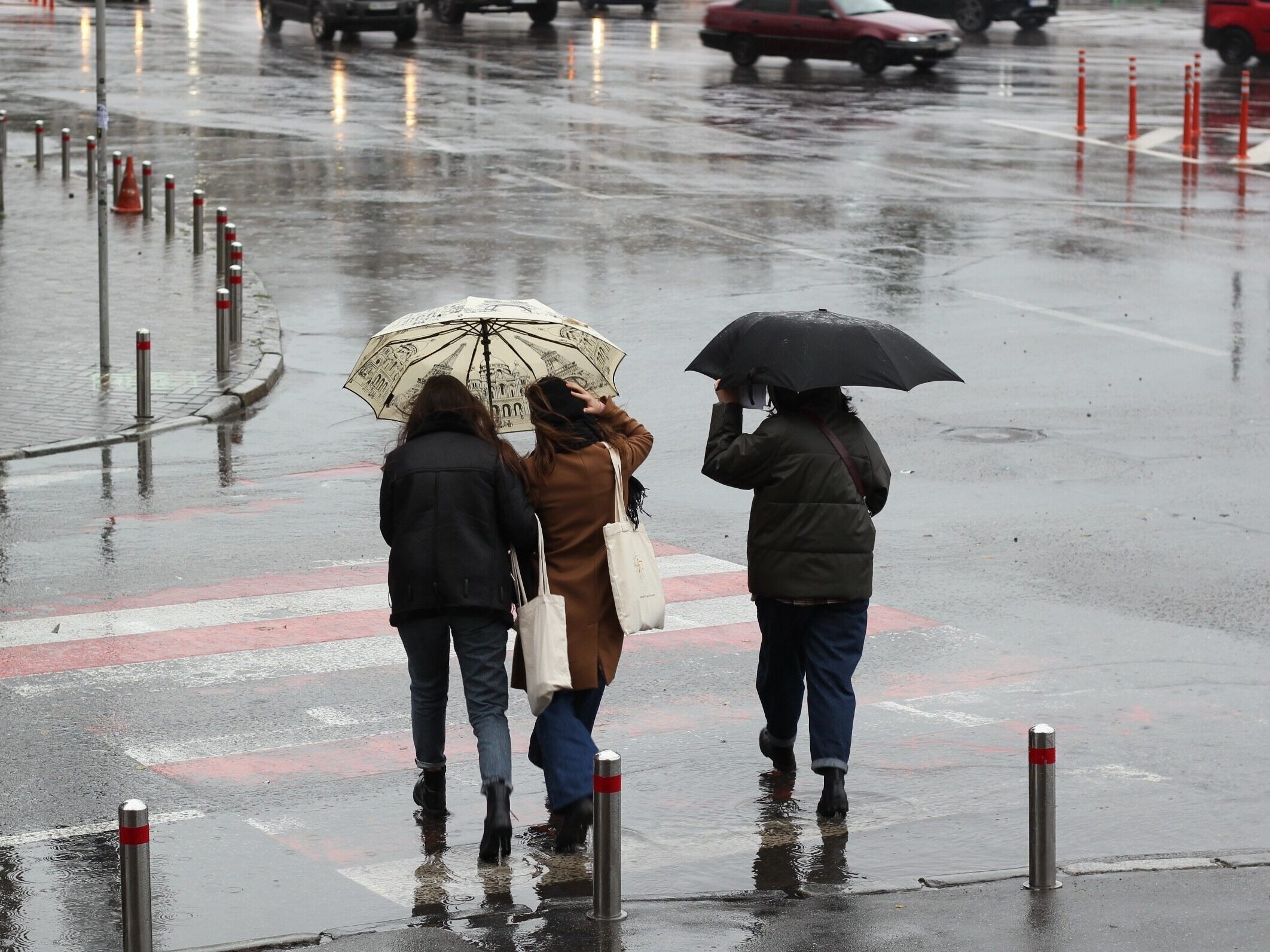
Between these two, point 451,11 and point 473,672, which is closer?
point 473,672

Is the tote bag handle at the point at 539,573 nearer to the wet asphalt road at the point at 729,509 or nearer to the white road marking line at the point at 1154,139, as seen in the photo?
the wet asphalt road at the point at 729,509

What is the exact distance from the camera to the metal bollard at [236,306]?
1597 cm

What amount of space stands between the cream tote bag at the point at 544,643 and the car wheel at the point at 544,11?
45737 mm

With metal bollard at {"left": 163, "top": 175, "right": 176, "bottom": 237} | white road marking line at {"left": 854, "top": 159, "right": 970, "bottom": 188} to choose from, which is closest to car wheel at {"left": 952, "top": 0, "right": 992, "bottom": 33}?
white road marking line at {"left": 854, "top": 159, "right": 970, "bottom": 188}

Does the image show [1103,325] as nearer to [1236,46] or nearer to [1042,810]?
[1042,810]

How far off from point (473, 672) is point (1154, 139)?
26.0 metres

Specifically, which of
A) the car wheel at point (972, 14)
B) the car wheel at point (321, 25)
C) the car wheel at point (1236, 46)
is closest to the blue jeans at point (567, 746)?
the car wheel at point (1236, 46)

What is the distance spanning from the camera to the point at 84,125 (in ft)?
101

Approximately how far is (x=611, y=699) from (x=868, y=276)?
38.2 ft

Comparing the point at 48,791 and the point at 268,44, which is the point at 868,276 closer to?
the point at 48,791

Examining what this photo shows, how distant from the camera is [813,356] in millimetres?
7148

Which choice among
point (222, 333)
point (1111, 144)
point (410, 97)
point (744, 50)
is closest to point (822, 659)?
point (222, 333)

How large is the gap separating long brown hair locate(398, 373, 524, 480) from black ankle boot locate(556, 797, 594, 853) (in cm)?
117

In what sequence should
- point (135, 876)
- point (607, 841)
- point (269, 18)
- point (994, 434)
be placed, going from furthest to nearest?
1. point (269, 18)
2. point (994, 434)
3. point (607, 841)
4. point (135, 876)
